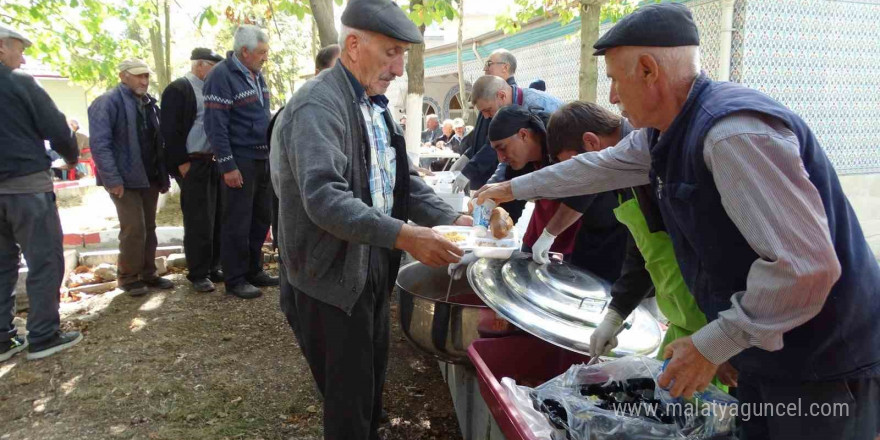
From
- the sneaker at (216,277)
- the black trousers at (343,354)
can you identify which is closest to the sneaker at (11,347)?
the sneaker at (216,277)

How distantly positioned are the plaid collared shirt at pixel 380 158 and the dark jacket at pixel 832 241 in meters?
1.25

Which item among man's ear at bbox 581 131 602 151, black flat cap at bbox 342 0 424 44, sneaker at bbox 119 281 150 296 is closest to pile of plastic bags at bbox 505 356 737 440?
man's ear at bbox 581 131 602 151

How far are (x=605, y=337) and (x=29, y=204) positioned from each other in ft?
13.3

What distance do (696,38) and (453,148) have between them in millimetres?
10804

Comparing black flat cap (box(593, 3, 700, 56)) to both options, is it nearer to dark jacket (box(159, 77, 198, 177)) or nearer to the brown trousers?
dark jacket (box(159, 77, 198, 177))

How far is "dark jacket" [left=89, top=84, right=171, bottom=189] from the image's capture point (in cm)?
494

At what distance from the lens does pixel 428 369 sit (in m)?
4.09

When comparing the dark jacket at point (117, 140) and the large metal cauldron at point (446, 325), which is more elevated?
the dark jacket at point (117, 140)

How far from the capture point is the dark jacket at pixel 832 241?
132cm

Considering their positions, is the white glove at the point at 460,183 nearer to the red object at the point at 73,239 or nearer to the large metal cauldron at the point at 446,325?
the large metal cauldron at the point at 446,325

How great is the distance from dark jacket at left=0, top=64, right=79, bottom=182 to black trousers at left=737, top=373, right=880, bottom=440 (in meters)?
4.57

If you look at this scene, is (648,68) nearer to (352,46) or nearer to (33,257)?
(352,46)

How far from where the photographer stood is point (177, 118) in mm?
5203

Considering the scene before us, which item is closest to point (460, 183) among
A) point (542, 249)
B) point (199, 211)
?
point (542, 249)
